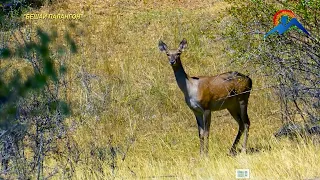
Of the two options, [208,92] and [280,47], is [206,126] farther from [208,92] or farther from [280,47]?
[280,47]

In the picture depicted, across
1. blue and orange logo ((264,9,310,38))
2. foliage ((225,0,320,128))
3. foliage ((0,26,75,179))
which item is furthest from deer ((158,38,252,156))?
foliage ((0,26,75,179))

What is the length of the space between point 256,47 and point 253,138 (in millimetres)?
2205

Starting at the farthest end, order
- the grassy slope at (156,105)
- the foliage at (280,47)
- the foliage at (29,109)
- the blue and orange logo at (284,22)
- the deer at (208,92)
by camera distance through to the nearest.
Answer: the deer at (208,92), the foliage at (280,47), the blue and orange logo at (284,22), the grassy slope at (156,105), the foliage at (29,109)

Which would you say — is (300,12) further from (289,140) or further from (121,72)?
(121,72)

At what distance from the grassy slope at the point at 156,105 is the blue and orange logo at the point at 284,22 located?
980 mm

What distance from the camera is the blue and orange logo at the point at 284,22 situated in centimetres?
927

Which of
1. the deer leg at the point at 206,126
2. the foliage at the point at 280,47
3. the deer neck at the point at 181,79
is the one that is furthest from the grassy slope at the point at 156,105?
→ the deer neck at the point at 181,79

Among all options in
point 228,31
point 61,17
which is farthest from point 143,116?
point 61,17

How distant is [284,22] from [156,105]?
5145 mm

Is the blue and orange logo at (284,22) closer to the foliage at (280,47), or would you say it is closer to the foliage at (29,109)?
the foliage at (280,47)

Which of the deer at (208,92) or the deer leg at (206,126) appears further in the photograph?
the deer at (208,92)

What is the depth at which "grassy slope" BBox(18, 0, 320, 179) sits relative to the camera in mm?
9172

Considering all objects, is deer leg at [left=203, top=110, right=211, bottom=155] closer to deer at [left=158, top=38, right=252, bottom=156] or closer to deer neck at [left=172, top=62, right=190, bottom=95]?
deer at [left=158, top=38, right=252, bottom=156]

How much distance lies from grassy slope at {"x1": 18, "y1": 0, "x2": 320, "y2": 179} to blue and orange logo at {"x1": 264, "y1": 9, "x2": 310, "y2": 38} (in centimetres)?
98
